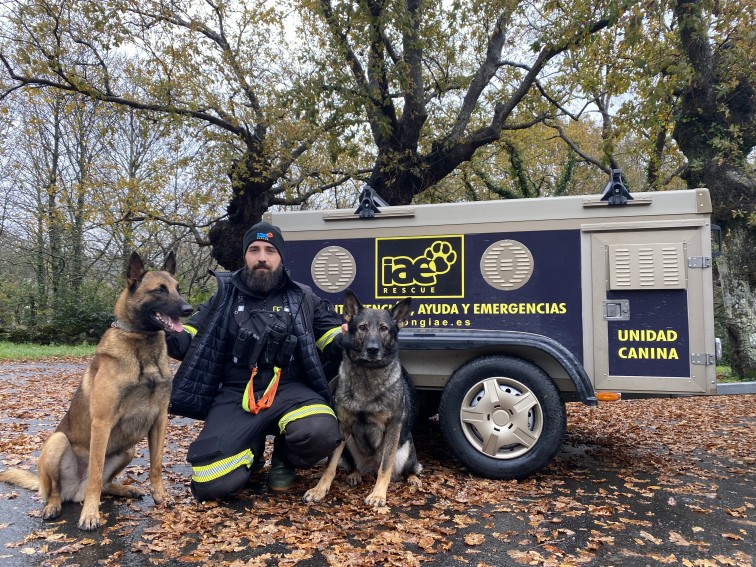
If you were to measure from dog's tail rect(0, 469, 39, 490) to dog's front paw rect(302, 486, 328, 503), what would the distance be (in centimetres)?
185

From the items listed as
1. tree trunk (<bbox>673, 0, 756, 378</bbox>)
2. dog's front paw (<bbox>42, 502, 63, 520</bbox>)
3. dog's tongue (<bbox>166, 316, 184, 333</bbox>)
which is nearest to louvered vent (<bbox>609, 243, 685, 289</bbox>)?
dog's tongue (<bbox>166, 316, 184, 333</bbox>)

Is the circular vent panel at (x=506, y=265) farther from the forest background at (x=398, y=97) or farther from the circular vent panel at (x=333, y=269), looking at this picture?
the forest background at (x=398, y=97)

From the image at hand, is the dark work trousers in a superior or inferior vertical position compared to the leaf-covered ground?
superior

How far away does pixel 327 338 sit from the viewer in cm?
427

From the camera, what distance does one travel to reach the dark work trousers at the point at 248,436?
11.8ft

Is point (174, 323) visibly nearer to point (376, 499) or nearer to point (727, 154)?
point (376, 499)

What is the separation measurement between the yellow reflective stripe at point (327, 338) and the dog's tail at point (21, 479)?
2.21 m

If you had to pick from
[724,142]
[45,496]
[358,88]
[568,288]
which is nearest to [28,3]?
[358,88]

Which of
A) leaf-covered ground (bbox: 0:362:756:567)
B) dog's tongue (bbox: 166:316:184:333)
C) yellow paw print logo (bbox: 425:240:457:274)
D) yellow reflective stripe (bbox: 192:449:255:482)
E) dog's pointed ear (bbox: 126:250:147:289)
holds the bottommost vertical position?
leaf-covered ground (bbox: 0:362:756:567)

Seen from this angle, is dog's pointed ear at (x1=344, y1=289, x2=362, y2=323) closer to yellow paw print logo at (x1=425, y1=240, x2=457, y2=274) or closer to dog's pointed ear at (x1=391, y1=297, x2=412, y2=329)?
dog's pointed ear at (x1=391, y1=297, x2=412, y2=329)

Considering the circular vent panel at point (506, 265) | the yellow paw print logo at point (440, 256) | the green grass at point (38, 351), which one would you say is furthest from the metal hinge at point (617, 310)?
the green grass at point (38, 351)

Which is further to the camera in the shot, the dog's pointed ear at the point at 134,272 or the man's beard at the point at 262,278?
the man's beard at the point at 262,278

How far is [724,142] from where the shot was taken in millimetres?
9148

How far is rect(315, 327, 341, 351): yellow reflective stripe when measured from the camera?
13.8ft
